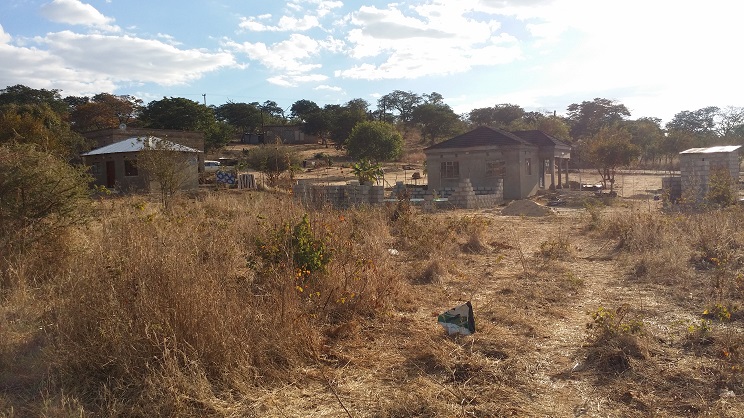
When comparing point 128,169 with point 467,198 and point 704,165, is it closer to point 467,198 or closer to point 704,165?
point 467,198

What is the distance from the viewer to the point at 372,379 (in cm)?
399

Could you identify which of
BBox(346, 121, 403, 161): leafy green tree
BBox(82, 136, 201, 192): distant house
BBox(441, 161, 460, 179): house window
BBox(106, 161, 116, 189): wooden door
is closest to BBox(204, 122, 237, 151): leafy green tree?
BBox(346, 121, 403, 161): leafy green tree

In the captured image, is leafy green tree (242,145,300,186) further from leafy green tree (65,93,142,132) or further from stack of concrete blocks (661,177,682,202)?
leafy green tree (65,93,142,132)

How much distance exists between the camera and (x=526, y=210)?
1703cm

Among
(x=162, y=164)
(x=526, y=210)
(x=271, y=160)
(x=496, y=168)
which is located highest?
(x=271, y=160)

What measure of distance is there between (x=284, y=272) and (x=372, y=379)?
1.47 meters

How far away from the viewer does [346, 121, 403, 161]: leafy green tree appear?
38.3 meters

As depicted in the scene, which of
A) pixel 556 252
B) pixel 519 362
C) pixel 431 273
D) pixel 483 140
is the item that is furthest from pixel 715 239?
pixel 483 140

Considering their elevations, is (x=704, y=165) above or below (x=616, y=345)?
above

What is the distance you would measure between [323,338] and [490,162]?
21.0 m

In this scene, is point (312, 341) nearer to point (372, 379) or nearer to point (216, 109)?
point (372, 379)

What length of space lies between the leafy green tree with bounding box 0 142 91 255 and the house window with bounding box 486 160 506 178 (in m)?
19.6

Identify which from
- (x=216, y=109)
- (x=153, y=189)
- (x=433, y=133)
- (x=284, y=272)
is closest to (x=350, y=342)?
(x=284, y=272)

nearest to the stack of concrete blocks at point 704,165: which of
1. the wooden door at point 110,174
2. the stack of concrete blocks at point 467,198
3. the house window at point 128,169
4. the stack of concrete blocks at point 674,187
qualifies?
the stack of concrete blocks at point 674,187
